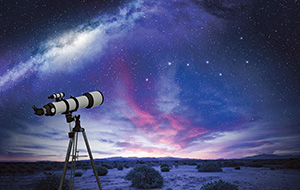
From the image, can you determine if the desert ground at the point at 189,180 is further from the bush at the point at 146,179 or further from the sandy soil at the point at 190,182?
the bush at the point at 146,179

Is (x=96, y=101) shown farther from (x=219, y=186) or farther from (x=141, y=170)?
(x=141, y=170)

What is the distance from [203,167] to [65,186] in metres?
9.61

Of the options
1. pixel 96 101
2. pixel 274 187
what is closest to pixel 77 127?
pixel 96 101

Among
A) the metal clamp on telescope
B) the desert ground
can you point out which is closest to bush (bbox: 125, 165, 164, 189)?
the desert ground

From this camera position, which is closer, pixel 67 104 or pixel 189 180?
pixel 67 104

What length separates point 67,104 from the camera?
3.08 m

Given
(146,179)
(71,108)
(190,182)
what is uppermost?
(71,108)

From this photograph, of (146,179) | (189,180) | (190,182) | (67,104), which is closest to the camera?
(67,104)

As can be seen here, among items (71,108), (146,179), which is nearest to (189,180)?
(146,179)

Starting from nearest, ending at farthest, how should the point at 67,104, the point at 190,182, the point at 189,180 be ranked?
1. the point at 67,104
2. the point at 190,182
3. the point at 189,180

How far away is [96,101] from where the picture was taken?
3531 millimetres

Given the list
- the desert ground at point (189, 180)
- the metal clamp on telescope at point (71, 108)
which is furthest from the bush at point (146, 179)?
the metal clamp on telescope at point (71, 108)

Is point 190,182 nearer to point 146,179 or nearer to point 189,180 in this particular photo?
point 189,180

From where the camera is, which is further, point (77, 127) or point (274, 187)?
point (274, 187)
